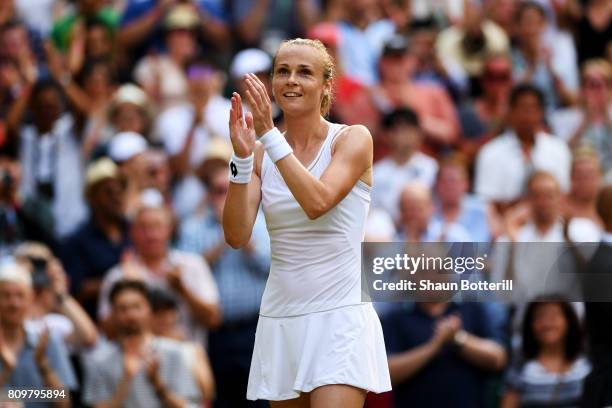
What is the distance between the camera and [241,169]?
6.29 metres

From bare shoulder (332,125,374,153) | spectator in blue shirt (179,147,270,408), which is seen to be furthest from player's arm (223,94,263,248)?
spectator in blue shirt (179,147,270,408)

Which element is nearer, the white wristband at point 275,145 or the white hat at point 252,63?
the white wristband at point 275,145

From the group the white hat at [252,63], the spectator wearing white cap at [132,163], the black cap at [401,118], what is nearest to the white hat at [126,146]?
the spectator wearing white cap at [132,163]

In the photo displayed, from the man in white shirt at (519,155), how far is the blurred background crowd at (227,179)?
0.02 m

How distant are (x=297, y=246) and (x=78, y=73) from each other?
6.83 metres

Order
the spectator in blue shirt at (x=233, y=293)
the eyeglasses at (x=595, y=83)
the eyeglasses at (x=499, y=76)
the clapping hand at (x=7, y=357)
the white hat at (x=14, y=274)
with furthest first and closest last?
the eyeglasses at (x=499, y=76), the eyeglasses at (x=595, y=83), the spectator in blue shirt at (x=233, y=293), the white hat at (x=14, y=274), the clapping hand at (x=7, y=357)

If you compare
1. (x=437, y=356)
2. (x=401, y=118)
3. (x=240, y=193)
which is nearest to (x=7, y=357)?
(x=437, y=356)

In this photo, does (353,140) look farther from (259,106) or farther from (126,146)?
(126,146)

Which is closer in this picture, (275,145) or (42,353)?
(275,145)

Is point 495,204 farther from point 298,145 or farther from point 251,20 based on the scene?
point 298,145

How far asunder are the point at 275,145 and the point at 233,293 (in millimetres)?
4565

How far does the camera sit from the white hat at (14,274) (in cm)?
959

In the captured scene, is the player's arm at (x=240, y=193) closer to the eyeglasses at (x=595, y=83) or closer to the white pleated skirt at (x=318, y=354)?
the white pleated skirt at (x=318, y=354)

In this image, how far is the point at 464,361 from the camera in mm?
10164
